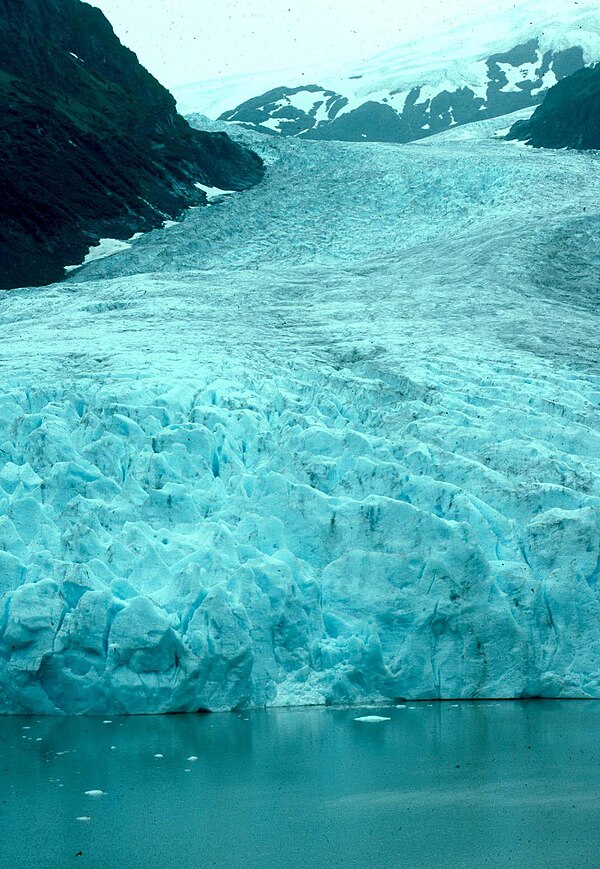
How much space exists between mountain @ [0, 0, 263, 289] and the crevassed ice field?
10645mm

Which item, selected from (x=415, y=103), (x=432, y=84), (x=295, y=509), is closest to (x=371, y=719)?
(x=295, y=509)

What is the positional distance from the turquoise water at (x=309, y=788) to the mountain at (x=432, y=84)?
64752 mm

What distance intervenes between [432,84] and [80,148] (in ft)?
166

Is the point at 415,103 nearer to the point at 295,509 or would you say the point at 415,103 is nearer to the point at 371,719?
the point at 295,509

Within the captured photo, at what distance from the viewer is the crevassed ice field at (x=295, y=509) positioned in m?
8.80

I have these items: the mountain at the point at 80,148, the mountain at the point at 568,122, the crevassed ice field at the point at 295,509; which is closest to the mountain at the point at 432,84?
the mountain at the point at 568,122

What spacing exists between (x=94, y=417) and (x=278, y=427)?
1.97 meters

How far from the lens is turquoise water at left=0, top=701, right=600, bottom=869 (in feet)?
18.4

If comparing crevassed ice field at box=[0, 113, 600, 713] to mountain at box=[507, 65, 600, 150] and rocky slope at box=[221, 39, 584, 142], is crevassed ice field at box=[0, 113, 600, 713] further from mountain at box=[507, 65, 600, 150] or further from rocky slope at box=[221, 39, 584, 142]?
rocky slope at box=[221, 39, 584, 142]

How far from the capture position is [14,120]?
29.9 metres

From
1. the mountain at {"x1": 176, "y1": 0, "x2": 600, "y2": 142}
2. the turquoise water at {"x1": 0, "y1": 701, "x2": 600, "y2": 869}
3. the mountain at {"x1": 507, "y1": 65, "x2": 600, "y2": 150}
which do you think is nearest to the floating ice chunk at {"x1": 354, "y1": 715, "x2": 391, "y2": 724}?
the turquoise water at {"x1": 0, "y1": 701, "x2": 600, "y2": 869}

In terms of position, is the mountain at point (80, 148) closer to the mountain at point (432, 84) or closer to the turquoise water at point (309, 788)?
the turquoise water at point (309, 788)

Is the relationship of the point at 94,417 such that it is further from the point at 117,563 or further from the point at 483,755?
the point at 483,755

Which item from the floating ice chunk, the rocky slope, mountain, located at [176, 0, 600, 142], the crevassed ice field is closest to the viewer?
the floating ice chunk
